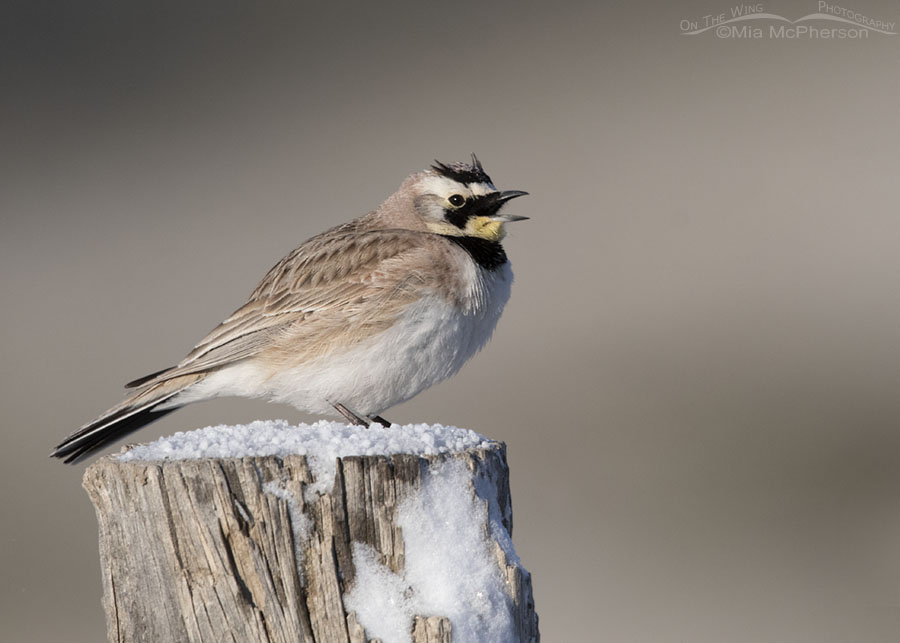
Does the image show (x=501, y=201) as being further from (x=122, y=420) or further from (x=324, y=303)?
(x=122, y=420)

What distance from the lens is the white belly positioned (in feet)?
19.7

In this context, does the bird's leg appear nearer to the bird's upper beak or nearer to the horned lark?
the horned lark

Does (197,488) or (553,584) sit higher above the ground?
(197,488)

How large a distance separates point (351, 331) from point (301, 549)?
253cm

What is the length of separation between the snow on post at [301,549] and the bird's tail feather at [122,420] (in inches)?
70.9

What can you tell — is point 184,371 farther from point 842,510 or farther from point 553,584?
point 842,510

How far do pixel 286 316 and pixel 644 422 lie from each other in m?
7.06

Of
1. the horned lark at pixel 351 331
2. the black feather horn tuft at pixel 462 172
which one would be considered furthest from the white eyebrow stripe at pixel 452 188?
the horned lark at pixel 351 331

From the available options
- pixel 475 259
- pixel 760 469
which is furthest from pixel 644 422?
pixel 475 259

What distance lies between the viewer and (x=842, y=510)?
1148cm

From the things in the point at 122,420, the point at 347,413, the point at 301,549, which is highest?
the point at 122,420

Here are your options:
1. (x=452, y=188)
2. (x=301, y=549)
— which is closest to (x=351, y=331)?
(x=452, y=188)

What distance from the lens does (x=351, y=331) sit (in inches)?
240

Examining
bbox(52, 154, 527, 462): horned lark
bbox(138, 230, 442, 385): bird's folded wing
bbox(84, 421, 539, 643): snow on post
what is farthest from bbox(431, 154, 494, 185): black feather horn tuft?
bbox(84, 421, 539, 643): snow on post
